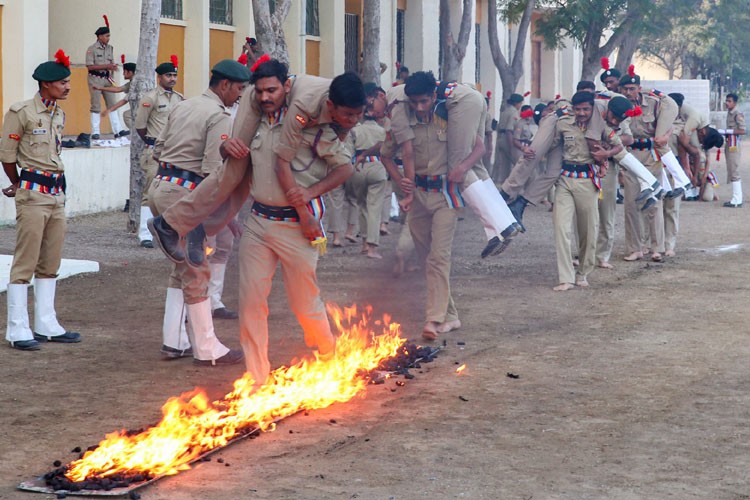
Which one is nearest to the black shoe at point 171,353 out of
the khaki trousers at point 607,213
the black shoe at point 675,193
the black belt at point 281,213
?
the black belt at point 281,213

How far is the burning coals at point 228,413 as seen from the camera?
217 inches

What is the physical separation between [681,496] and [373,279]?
684 cm

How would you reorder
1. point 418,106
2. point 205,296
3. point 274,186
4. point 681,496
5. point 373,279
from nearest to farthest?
point 681,496, point 274,186, point 205,296, point 418,106, point 373,279

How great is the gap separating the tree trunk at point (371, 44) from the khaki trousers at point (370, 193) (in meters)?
4.82

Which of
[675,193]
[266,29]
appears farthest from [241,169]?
[266,29]

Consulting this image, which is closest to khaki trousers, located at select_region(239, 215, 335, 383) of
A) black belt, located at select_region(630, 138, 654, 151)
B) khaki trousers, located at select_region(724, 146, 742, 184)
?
black belt, located at select_region(630, 138, 654, 151)

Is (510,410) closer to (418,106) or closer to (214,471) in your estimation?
(214,471)

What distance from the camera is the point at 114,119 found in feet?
63.0

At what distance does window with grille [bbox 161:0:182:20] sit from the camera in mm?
21534

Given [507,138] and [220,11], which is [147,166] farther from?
[220,11]

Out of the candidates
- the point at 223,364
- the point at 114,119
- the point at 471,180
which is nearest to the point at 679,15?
the point at 114,119

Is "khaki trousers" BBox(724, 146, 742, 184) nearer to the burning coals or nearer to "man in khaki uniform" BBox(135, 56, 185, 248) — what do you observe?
"man in khaki uniform" BBox(135, 56, 185, 248)

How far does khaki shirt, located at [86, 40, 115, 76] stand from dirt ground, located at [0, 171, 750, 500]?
7.48 metres

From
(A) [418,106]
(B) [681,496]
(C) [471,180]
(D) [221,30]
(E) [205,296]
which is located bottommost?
(B) [681,496]
